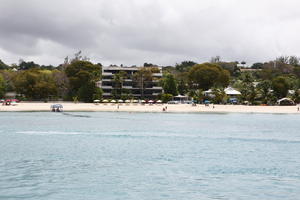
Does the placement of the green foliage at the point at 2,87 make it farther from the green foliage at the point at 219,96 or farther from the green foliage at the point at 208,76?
the green foliage at the point at 208,76

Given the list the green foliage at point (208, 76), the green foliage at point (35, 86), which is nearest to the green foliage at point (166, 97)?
the green foliage at point (208, 76)

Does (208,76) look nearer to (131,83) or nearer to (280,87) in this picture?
(280,87)

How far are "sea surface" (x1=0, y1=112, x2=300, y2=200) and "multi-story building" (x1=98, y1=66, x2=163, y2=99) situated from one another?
7796 cm

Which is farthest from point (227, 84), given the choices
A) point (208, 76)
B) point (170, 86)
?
point (170, 86)

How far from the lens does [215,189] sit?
18.8m

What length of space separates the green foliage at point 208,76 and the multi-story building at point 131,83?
13.6m

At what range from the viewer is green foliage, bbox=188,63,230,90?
131 meters

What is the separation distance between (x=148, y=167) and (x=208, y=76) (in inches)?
4279

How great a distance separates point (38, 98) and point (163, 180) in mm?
100528

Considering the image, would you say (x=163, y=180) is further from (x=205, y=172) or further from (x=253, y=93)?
(x=253, y=93)

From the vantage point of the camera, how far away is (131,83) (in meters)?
125

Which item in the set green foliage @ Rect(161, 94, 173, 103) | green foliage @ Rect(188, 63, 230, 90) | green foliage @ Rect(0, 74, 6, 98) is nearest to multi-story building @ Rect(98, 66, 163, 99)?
green foliage @ Rect(161, 94, 173, 103)

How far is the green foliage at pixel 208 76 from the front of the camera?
131 m

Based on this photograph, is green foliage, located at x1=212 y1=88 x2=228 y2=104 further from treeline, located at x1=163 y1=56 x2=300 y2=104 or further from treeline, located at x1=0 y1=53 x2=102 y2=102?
treeline, located at x1=0 y1=53 x2=102 y2=102
